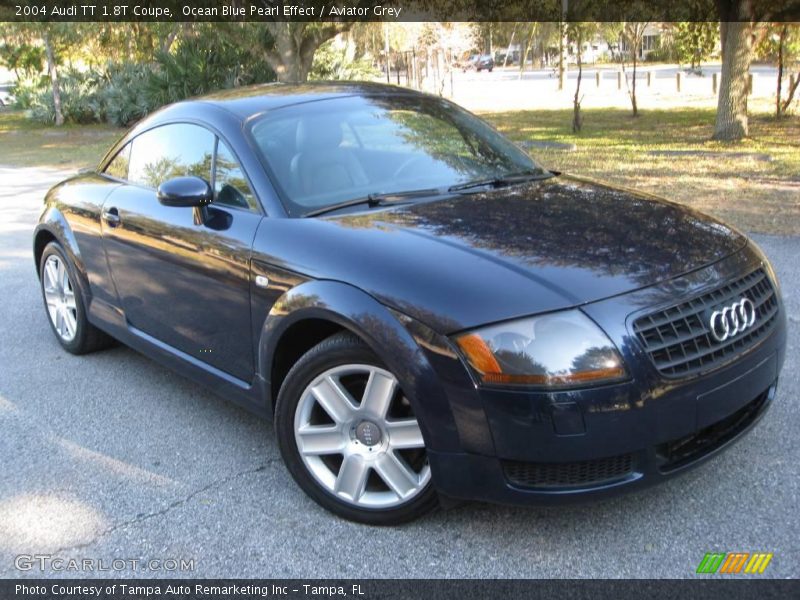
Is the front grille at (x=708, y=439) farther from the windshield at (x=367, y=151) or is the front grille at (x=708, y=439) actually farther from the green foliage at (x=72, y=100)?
the green foliage at (x=72, y=100)

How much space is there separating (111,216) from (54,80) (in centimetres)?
2092

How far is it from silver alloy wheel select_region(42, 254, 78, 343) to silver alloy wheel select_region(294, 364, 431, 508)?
2469 mm

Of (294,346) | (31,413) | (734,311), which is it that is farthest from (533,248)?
(31,413)

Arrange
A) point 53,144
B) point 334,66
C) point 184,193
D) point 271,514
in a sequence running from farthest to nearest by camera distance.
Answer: point 334,66
point 53,144
point 184,193
point 271,514

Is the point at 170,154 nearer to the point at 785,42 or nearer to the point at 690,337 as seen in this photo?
the point at 690,337

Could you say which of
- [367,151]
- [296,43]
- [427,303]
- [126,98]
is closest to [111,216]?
[367,151]

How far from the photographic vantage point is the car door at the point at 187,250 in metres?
3.45

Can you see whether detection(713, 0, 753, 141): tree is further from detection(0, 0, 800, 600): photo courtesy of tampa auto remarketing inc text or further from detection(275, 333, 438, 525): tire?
detection(275, 333, 438, 525): tire

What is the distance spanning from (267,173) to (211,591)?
1.74 m

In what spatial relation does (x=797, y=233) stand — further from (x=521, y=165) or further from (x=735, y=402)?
(x=735, y=402)

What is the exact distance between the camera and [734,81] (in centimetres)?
1372

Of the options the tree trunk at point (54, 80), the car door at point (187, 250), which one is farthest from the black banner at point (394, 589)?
the tree trunk at point (54, 80)

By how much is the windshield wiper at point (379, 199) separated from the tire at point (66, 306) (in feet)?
7.03

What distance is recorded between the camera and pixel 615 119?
740 inches
